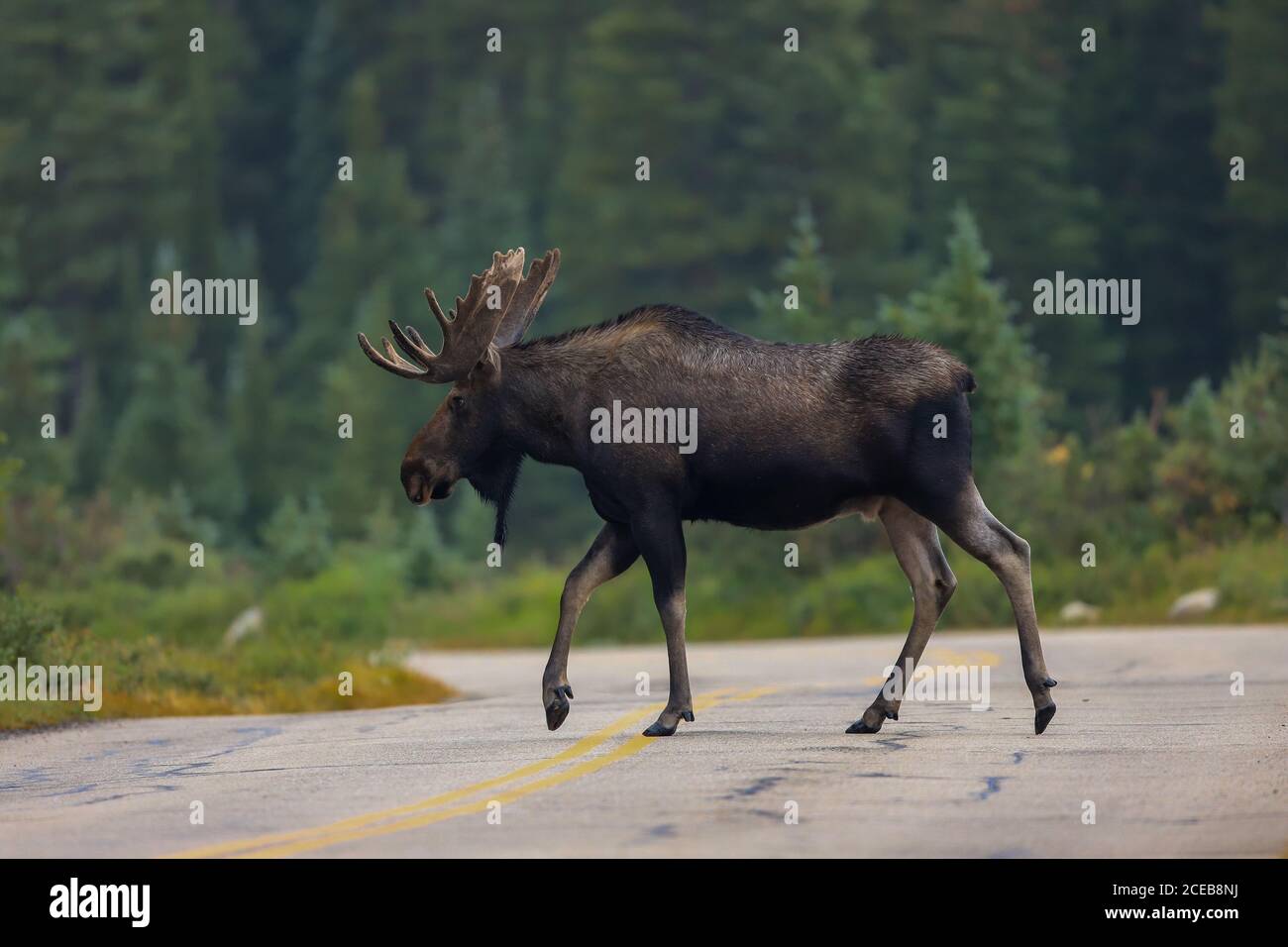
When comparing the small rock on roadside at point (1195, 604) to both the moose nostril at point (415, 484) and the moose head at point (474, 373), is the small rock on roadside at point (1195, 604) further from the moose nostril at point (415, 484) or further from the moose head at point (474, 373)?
the moose nostril at point (415, 484)

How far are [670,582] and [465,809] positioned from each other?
2945 millimetres

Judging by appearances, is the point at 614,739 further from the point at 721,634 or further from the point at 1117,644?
the point at 721,634

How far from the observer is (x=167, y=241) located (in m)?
62.3

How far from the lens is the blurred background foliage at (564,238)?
32188 millimetres

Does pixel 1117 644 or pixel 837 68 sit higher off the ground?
pixel 837 68

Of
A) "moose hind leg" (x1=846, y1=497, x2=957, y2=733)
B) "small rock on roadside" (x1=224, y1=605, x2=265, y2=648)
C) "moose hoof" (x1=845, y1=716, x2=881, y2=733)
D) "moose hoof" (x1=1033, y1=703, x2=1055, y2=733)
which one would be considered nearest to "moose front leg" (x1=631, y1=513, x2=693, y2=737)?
"moose hoof" (x1=845, y1=716, x2=881, y2=733)

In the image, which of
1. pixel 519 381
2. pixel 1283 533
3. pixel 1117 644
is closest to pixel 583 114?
pixel 1283 533

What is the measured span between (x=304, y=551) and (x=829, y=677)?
15.8 meters

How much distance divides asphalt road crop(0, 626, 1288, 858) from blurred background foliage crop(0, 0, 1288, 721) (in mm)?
15159

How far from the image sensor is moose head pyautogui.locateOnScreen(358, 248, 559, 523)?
1261 cm

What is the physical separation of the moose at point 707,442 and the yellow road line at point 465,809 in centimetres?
82

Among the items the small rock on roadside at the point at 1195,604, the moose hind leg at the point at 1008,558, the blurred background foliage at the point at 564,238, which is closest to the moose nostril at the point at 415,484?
the moose hind leg at the point at 1008,558

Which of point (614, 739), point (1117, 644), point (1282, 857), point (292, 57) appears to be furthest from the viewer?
point (292, 57)

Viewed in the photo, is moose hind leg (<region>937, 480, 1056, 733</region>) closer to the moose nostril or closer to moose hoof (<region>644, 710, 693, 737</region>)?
moose hoof (<region>644, 710, 693, 737</region>)
